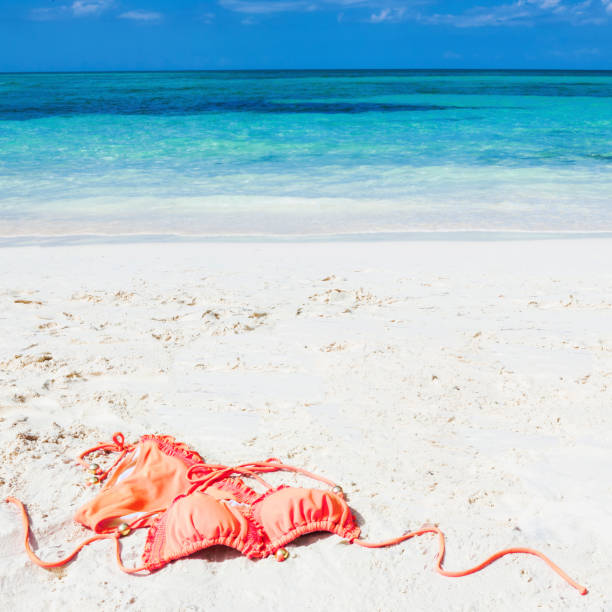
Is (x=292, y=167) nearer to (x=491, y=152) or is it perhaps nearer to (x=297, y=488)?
(x=491, y=152)

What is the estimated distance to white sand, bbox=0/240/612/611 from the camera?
1947mm

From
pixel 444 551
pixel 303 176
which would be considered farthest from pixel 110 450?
pixel 303 176

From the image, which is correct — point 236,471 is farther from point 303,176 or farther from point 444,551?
point 303,176

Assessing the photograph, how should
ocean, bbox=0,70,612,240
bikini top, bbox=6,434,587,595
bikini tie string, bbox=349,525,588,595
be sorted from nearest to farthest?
bikini tie string, bbox=349,525,588,595
bikini top, bbox=6,434,587,595
ocean, bbox=0,70,612,240

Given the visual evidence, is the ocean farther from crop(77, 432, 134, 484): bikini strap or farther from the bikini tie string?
the bikini tie string

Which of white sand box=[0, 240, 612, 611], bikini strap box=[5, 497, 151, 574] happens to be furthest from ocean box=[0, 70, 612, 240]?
bikini strap box=[5, 497, 151, 574]

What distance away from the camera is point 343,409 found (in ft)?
9.64

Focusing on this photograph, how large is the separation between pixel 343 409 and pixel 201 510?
103cm

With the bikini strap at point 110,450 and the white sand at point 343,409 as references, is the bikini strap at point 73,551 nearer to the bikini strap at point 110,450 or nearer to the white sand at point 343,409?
the white sand at point 343,409

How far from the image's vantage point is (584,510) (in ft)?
7.27

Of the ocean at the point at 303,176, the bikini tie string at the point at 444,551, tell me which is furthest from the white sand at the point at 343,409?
the ocean at the point at 303,176

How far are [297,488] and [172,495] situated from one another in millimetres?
570

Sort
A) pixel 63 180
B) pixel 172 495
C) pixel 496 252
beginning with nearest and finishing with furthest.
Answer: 1. pixel 172 495
2. pixel 496 252
3. pixel 63 180

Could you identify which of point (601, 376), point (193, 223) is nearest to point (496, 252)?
point (601, 376)
